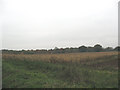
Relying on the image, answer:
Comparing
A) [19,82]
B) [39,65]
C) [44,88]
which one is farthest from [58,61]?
[44,88]

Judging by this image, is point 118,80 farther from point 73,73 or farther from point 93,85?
point 73,73

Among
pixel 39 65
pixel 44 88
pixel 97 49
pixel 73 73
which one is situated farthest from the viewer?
pixel 97 49

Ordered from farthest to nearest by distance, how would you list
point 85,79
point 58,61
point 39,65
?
point 58,61, point 39,65, point 85,79

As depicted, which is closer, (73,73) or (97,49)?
(73,73)

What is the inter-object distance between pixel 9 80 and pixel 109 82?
5850mm

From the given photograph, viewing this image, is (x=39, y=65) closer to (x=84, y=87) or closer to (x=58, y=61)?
(x=58, y=61)

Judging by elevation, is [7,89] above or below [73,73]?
below

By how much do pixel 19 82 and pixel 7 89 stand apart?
744 millimetres

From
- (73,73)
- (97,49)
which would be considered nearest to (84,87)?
(73,73)

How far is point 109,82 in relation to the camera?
740 cm

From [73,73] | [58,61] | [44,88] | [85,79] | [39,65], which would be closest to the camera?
[44,88]

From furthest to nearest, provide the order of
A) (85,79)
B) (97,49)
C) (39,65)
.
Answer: (97,49) → (39,65) → (85,79)

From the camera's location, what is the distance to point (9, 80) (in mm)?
8797

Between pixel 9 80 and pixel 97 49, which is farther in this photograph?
pixel 97 49
